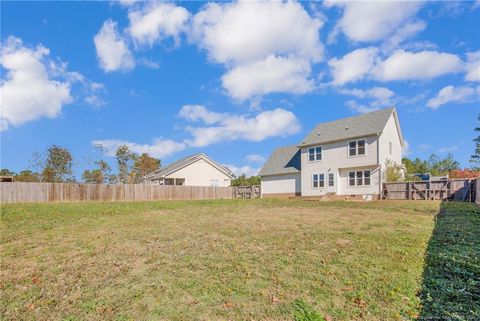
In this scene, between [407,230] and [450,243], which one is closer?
[450,243]

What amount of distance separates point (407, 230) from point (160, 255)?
23.4 feet

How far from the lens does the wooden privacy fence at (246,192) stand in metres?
32.1

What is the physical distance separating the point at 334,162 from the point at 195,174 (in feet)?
52.4

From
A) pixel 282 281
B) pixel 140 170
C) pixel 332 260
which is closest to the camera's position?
pixel 282 281

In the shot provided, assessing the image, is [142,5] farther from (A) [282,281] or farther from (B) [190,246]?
(A) [282,281]

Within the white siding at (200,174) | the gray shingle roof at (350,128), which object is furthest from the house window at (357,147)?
the white siding at (200,174)

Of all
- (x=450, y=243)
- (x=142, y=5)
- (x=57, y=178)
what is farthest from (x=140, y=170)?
(x=450, y=243)

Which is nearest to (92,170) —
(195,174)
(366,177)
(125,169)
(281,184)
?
(125,169)

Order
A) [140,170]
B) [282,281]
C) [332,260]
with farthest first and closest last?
1. [140,170]
2. [332,260]
3. [282,281]

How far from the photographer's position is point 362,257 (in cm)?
586

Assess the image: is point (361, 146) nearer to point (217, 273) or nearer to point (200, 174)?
point (200, 174)

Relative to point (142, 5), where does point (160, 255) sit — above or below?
below

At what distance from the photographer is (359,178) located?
24.6m

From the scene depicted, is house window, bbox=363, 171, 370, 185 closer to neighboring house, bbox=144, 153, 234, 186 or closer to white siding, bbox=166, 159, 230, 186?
neighboring house, bbox=144, 153, 234, 186
